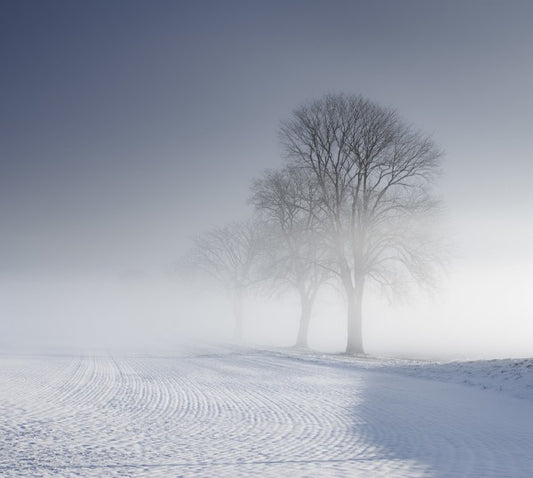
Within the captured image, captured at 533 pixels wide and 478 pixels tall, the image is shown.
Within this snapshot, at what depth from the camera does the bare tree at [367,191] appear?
27688 mm

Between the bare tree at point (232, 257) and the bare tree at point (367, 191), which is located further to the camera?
the bare tree at point (232, 257)

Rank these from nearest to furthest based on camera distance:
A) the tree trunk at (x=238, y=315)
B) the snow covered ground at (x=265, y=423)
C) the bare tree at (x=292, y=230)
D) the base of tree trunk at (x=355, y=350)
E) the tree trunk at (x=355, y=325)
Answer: the snow covered ground at (x=265, y=423), the base of tree trunk at (x=355, y=350), the tree trunk at (x=355, y=325), the bare tree at (x=292, y=230), the tree trunk at (x=238, y=315)

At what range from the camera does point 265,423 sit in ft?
31.5

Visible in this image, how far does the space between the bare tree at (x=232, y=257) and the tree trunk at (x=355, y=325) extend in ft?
60.8

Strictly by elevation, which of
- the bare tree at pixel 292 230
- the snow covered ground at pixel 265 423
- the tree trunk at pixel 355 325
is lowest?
the snow covered ground at pixel 265 423

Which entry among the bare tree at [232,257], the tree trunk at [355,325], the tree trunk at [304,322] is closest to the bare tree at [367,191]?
the tree trunk at [355,325]

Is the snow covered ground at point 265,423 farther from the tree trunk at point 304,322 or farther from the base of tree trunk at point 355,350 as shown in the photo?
the tree trunk at point 304,322

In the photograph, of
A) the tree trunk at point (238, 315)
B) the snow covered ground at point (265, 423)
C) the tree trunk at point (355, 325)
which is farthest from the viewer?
the tree trunk at point (238, 315)

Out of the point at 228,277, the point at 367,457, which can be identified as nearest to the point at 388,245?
the point at 367,457

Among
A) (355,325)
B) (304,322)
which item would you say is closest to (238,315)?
(304,322)

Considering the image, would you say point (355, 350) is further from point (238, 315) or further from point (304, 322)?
point (238, 315)

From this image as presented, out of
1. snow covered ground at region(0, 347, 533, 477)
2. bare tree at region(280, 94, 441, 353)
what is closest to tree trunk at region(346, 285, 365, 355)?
bare tree at region(280, 94, 441, 353)

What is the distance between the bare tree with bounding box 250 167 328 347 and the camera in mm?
30266

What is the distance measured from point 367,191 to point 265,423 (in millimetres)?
20812
